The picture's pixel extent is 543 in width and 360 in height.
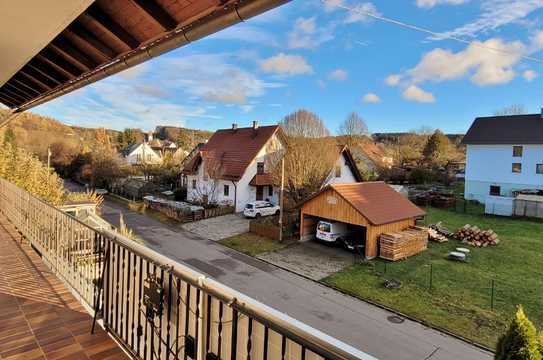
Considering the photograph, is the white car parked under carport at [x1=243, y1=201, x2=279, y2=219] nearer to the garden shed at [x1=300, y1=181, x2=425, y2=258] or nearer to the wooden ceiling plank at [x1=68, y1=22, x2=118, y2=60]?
the garden shed at [x1=300, y1=181, x2=425, y2=258]

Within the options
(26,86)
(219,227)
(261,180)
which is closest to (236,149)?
(261,180)

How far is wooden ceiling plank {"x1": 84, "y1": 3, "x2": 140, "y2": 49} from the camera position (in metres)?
3.18

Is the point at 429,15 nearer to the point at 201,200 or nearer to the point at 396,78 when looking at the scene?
the point at 201,200

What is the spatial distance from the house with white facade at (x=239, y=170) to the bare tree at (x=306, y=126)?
2394 mm

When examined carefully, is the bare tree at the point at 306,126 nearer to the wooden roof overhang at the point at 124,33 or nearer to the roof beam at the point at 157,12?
the wooden roof overhang at the point at 124,33

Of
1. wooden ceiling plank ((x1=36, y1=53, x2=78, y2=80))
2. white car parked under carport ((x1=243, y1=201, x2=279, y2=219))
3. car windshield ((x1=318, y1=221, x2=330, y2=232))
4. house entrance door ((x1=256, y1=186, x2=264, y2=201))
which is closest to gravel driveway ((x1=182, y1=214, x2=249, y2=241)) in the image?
white car parked under carport ((x1=243, y1=201, x2=279, y2=219))

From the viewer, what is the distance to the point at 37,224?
5516mm

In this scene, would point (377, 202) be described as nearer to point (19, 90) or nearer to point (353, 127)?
point (19, 90)

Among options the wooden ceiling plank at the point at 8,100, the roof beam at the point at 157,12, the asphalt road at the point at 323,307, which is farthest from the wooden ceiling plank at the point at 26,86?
the asphalt road at the point at 323,307

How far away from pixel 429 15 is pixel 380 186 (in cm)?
950

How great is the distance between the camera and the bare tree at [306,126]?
69.9ft

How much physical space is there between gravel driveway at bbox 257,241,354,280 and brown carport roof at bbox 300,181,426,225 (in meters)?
2.25

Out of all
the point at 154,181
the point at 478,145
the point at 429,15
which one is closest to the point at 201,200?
the point at 154,181

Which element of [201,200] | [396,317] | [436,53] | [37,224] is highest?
[436,53]
